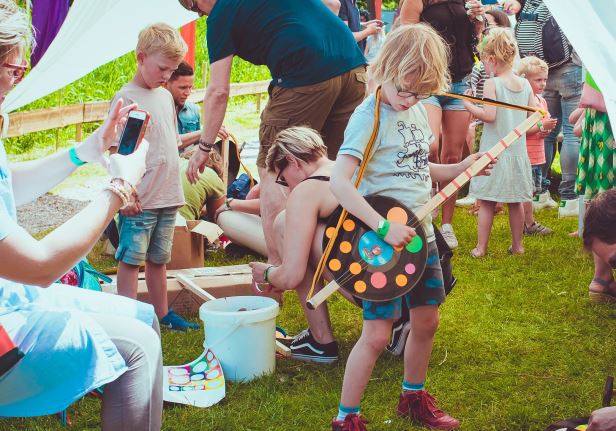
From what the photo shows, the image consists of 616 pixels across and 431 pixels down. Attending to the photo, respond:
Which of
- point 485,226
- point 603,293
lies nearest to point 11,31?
point 603,293

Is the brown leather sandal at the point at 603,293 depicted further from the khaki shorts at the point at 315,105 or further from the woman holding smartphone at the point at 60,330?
the woman holding smartphone at the point at 60,330

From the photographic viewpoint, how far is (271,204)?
4.32m

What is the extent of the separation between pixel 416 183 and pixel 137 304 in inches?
43.8

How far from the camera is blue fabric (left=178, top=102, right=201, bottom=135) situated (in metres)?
5.85

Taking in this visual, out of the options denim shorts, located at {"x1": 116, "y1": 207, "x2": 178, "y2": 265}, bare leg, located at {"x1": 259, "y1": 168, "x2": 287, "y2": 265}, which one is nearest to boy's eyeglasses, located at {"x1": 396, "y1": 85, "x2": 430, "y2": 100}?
bare leg, located at {"x1": 259, "y1": 168, "x2": 287, "y2": 265}

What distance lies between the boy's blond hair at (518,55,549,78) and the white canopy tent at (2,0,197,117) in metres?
2.91

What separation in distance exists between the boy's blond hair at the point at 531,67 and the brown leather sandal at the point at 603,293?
2267mm

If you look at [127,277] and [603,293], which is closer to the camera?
[127,277]

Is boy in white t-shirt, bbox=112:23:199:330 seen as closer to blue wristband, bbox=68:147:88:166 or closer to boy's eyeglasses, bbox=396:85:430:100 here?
blue wristband, bbox=68:147:88:166

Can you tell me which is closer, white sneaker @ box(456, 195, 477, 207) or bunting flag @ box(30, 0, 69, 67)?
bunting flag @ box(30, 0, 69, 67)

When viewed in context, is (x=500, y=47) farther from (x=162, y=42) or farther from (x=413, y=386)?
(x=413, y=386)

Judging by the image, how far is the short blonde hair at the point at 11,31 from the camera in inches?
81.4

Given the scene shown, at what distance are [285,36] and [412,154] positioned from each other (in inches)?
56.3

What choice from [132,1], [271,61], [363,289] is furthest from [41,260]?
[132,1]
